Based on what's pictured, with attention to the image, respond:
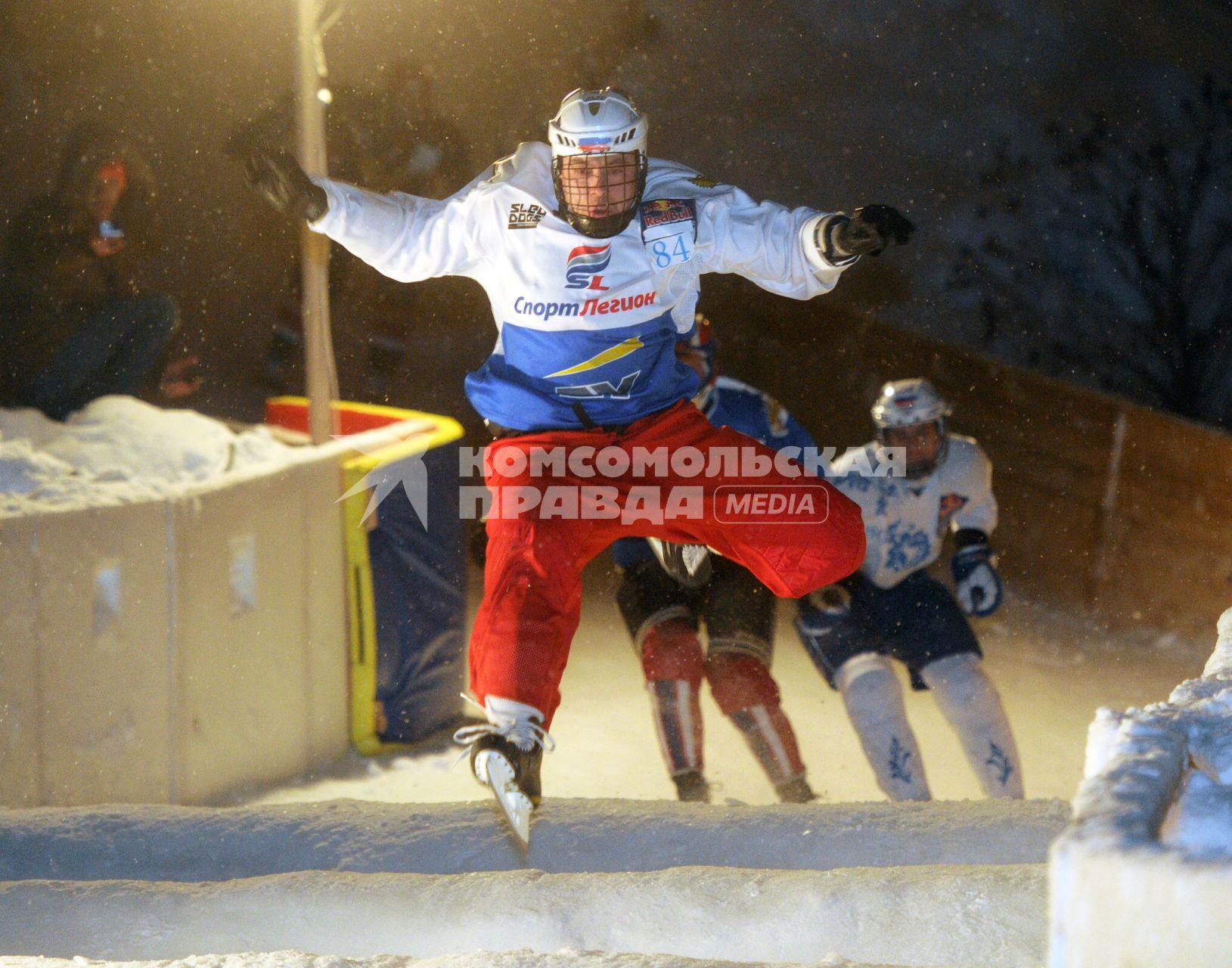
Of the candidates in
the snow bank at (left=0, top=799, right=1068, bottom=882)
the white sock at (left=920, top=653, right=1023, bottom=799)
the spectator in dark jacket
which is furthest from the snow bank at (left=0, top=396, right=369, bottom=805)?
the white sock at (left=920, top=653, right=1023, bottom=799)

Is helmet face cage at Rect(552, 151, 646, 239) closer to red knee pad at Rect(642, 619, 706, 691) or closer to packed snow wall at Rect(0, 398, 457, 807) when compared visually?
red knee pad at Rect(642, 619, 706, 691)

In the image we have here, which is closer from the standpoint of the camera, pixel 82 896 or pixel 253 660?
pixel 82 896

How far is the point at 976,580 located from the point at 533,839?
6.88 feet

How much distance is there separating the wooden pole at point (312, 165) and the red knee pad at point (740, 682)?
6.84 ft

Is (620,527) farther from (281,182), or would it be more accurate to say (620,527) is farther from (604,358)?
(281,182)

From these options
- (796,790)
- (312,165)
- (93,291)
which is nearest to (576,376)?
(796,790)

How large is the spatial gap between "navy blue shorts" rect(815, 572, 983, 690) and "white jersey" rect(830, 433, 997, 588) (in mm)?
90

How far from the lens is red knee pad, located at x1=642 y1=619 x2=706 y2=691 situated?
→ 14.9ft

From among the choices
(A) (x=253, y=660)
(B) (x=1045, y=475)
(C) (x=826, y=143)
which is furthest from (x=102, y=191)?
(C) (x=826, y=143)

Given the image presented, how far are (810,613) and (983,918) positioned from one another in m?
2.04

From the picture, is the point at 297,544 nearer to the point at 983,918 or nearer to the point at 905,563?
the point at 905,563

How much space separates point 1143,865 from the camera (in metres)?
1.34

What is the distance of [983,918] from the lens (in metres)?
2.66

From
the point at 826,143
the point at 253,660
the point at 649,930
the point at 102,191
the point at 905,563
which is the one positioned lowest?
the point at 649,930
